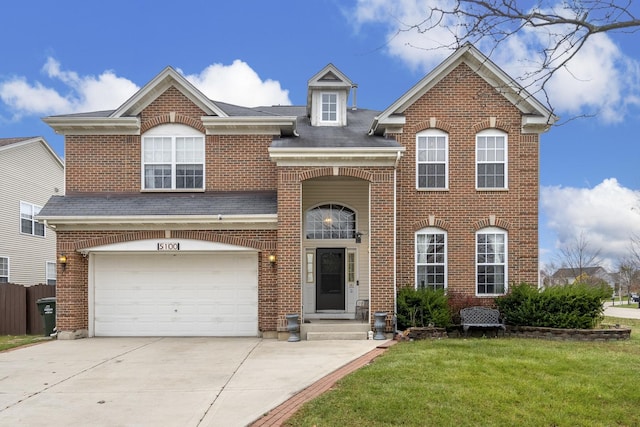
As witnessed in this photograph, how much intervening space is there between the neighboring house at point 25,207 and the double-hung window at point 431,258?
53.4ft

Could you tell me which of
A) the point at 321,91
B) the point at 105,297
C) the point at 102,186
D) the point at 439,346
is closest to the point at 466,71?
the point at 321,91

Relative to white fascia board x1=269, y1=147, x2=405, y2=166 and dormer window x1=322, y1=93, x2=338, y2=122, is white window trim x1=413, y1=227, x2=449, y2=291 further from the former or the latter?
dormer window x1=322, y1=93, x2=338, y2=122

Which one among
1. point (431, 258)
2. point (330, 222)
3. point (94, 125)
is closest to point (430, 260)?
point (431, 258)

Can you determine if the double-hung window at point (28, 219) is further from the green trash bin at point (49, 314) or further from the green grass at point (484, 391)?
the green grass at point (484, 391)

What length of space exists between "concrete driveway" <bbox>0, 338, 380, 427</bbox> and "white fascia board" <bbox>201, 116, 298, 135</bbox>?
601 cm

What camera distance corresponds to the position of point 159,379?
9.21m

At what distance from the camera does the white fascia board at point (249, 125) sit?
14773 millimetres

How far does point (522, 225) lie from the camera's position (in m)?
15.4

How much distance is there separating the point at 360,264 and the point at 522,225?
501cm

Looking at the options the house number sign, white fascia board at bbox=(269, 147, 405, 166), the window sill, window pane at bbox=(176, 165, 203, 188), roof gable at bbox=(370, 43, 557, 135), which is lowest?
the house number sign

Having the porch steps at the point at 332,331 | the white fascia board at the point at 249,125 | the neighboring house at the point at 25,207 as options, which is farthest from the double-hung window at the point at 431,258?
the neighboring house at the point at 25,207

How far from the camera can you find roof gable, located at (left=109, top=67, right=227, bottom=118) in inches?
588

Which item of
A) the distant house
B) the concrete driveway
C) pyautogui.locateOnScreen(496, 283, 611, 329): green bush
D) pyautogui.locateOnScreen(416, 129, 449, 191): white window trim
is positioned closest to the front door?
the concrete driveway

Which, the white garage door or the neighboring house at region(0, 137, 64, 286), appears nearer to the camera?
the white garage door
